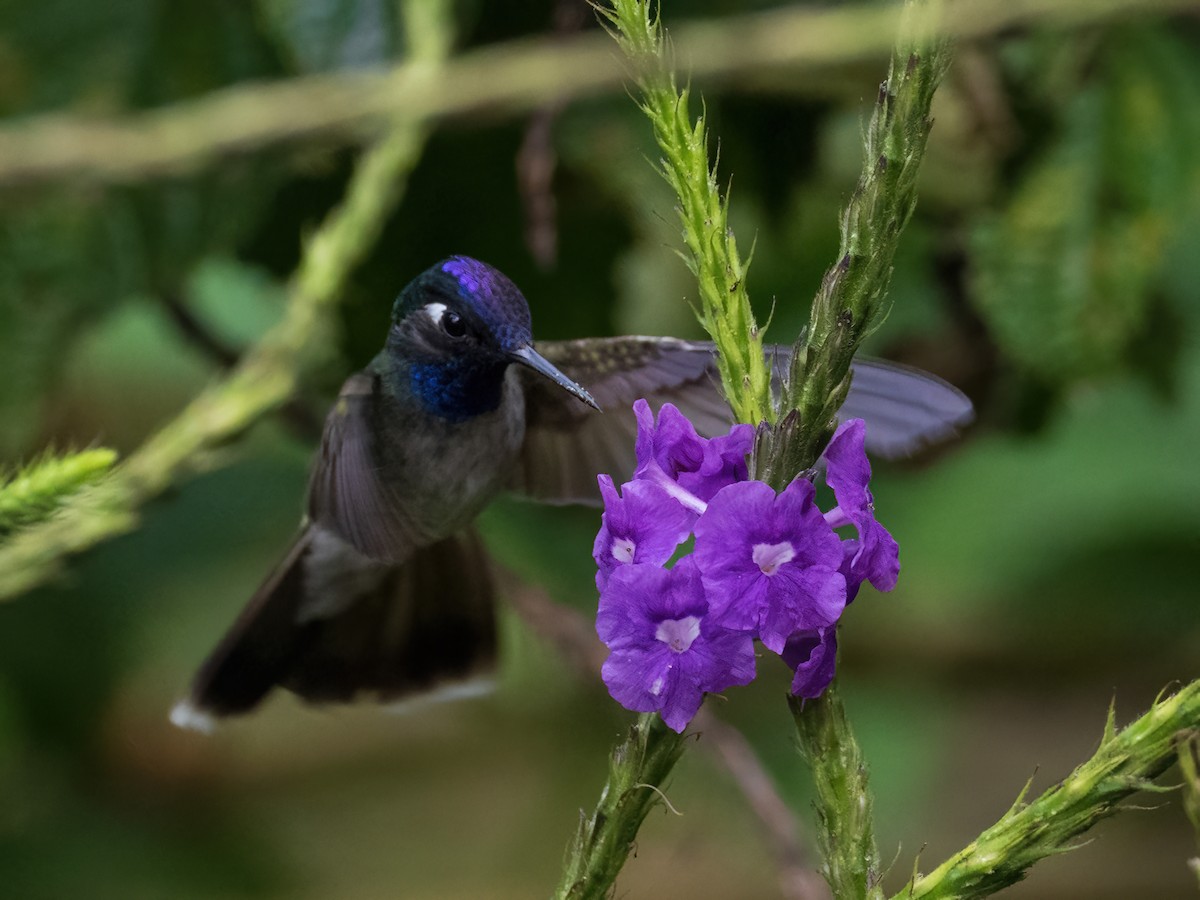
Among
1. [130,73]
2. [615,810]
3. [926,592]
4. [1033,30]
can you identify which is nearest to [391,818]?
[926,592]

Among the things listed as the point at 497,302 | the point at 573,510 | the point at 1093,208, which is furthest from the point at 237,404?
the point at 1093,208

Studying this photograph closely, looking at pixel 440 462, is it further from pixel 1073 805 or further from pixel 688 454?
pixel 1073 805

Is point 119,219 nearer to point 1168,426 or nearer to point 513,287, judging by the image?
point 513,287

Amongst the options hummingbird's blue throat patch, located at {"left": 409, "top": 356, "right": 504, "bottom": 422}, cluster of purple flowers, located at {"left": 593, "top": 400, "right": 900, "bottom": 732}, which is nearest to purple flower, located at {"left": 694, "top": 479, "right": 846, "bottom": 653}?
cluster of purple flowers, located at {"left": 593, "top": 400, "right": 900, "bottom": 732}

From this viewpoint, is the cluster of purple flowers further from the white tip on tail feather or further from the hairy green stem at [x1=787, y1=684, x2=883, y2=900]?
the white tip on tail feather

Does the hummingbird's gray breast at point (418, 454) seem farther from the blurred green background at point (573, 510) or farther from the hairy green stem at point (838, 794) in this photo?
the hairy green stem at point (838, 794)

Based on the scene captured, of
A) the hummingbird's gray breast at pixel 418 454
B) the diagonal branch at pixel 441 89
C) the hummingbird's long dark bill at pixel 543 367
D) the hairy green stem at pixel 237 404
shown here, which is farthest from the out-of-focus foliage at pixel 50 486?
the diagonal branch at pixel 441 89
